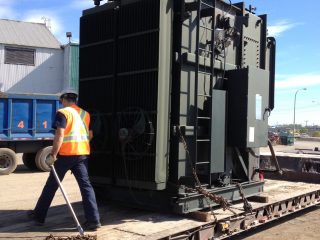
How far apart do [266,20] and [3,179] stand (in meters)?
9.13

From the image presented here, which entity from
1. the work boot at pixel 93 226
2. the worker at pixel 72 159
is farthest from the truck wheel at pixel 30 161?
the work boot at pixel 93 226

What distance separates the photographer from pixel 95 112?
6.26 meters

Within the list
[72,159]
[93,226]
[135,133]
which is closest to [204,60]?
[135,133]

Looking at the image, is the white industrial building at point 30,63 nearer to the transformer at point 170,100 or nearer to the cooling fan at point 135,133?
the transformer at point 170,100

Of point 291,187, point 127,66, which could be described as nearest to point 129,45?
point 127,66

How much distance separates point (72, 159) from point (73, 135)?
10.8 inches

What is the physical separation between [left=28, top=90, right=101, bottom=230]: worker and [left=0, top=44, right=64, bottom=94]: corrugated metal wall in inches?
1062

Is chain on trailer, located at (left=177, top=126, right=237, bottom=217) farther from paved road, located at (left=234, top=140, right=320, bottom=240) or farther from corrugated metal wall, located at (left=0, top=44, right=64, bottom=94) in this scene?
corrugated metal wall, located at (left=0, top=44, right=64, bottom=94)

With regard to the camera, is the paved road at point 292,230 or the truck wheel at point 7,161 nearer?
the paved road at point 292,230

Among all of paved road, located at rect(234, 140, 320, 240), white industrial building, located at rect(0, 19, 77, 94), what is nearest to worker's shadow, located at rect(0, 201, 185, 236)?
paved road, located at rect(234, 140, 320, 240)

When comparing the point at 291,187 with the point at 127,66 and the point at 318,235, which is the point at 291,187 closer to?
the point at 318,235

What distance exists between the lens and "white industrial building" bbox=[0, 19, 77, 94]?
3070cm

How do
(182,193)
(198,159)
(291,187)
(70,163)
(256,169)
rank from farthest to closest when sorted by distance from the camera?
(291,187), (256,169), (198,159), (182,193), (70,163)

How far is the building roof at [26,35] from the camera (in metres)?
31.1
